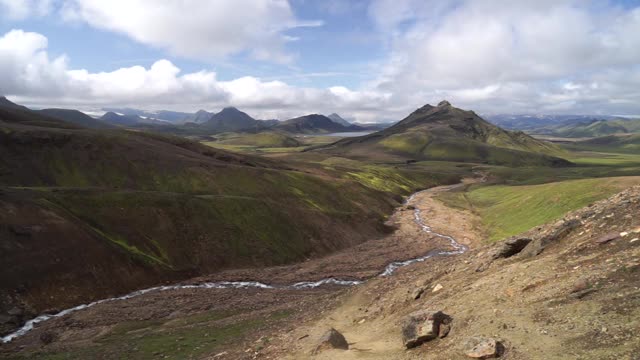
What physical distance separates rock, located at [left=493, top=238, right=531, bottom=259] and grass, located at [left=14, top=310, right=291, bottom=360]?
2216 centimetres

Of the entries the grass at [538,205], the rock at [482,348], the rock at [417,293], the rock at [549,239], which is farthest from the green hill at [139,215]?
the rock at [549,239]

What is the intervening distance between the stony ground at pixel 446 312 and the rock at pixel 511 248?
1.72 ft

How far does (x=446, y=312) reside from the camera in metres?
30.2

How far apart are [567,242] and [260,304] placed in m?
38.5

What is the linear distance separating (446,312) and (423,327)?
378 centimetres

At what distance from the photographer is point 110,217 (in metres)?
83.5

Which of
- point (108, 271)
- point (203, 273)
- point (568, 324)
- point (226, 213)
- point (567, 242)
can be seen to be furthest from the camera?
point (226, 213)

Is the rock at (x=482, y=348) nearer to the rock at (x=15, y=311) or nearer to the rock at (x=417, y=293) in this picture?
the rock at (x=417, y=293)

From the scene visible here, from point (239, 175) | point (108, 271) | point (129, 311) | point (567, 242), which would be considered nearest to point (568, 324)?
point (567, 242)

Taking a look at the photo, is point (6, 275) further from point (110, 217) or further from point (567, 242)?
point (567, 242)

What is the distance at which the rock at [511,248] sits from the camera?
37844 mm

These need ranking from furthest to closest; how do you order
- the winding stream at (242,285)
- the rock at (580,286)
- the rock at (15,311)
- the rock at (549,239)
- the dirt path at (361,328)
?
the rock at (15,311), the winding stream at (242,285), the rock at (549,239), the dirt path at (361,328), the rock at (580,286)

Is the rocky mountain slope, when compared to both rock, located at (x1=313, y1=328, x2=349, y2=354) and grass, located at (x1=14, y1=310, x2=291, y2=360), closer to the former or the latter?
rock, located at (x1=313, y1=328, x2=349, y2=354)

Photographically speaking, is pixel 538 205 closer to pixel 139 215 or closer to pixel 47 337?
pixel 139 215
